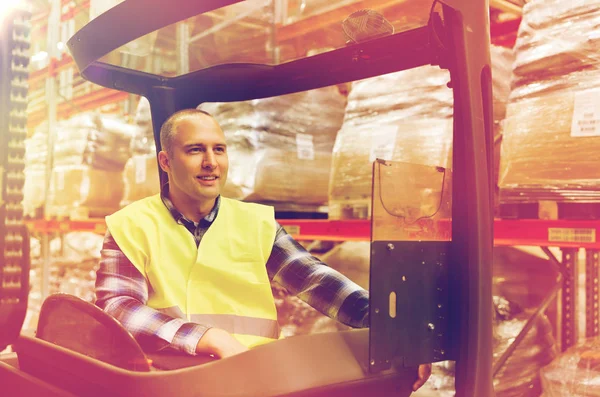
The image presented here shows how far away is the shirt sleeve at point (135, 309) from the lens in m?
1.50

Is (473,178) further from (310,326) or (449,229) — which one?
(310,326)

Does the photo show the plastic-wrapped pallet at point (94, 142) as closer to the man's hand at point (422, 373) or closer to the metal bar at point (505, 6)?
the metal bar at point (505, 6)

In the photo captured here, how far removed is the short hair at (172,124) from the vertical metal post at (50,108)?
10.3 feet

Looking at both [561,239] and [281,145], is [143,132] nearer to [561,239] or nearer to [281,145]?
[281,145]

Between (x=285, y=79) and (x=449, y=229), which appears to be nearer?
(x=449, y=229)

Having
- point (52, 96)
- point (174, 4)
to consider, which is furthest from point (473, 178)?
point (52, 96)

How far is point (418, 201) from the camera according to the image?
1395mm

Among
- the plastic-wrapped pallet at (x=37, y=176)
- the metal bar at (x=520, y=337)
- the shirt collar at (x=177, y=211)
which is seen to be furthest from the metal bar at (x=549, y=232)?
the plastic-wrapped pallet at (x=37, y=176)

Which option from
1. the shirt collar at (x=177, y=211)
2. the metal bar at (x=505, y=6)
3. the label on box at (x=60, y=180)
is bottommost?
the shirt collar at (x=177, y=211)

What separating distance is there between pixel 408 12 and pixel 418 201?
61 centimetres

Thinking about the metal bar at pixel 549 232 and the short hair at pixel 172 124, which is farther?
the metal bar at pixel 549 232

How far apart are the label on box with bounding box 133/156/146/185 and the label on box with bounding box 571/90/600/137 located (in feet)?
7.91

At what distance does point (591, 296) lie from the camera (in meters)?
2.72

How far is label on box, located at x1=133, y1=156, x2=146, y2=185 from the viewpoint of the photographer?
11.9ft
